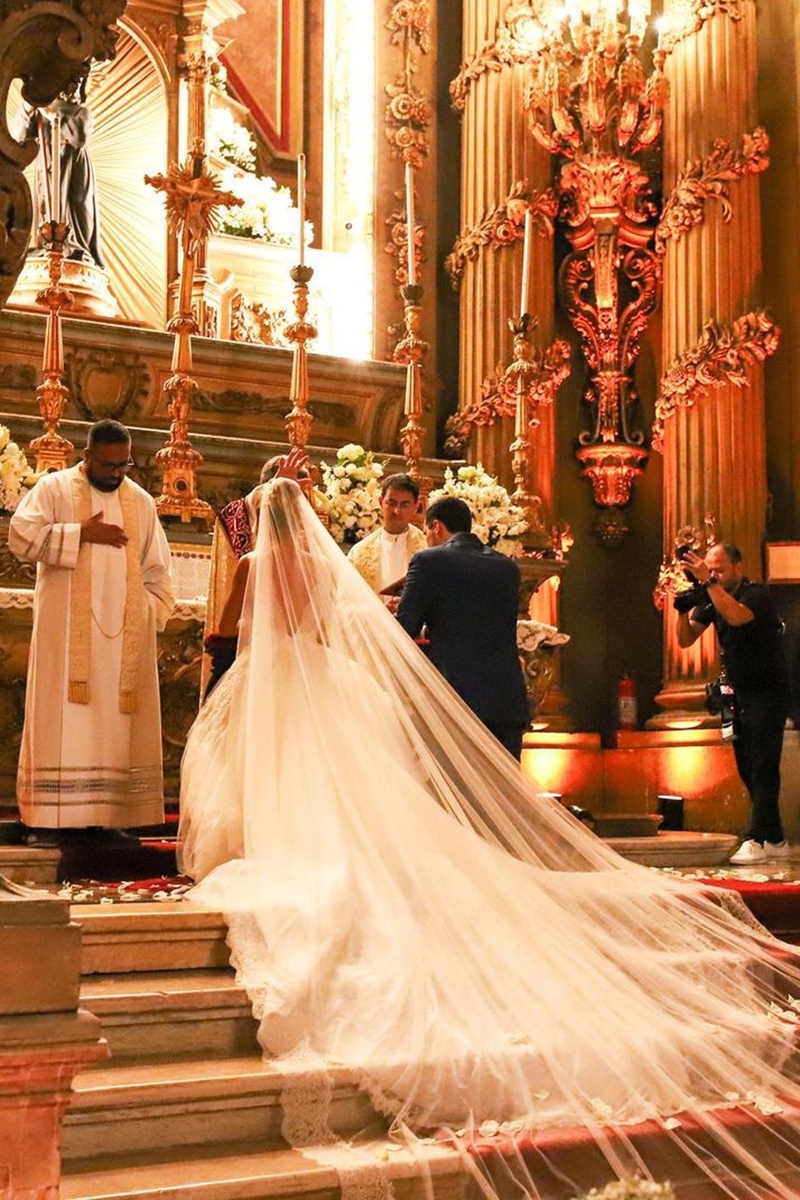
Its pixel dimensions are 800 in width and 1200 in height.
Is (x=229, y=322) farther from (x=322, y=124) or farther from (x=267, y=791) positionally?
(x=267, y=791)

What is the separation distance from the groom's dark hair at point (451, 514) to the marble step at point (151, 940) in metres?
1.99

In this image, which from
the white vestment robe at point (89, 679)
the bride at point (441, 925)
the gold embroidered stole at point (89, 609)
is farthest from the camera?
the gold embroidered stole at point (89, 609)

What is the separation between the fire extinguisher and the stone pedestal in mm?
8030

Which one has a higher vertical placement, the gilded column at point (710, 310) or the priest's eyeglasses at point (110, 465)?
the gilded column at point (710, 310)

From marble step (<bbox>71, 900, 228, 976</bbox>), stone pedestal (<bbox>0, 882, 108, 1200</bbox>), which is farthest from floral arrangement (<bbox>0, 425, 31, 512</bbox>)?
stone pedestal (<bbox>0, 882, 108, 1200</bbox>)

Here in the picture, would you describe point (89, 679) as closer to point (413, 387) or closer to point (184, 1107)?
point (413, 387)

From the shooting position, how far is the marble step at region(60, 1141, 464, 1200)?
3.56 meters

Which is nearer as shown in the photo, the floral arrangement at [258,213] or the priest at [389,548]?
the priest at [389,548]

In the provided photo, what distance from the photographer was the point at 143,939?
466 cm

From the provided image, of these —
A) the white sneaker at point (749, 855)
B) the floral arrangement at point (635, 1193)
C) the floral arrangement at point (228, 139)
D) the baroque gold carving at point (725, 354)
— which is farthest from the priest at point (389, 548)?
the floral arrangement at point (635, 1193)

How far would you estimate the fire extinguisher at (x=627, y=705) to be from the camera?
10.7 meters

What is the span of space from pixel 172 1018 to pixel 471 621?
2132mm

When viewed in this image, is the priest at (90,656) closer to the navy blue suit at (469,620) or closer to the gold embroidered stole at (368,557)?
the gold embroidered stole at (368,557)

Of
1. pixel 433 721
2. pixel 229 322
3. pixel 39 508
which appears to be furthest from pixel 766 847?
pixel 229 322
